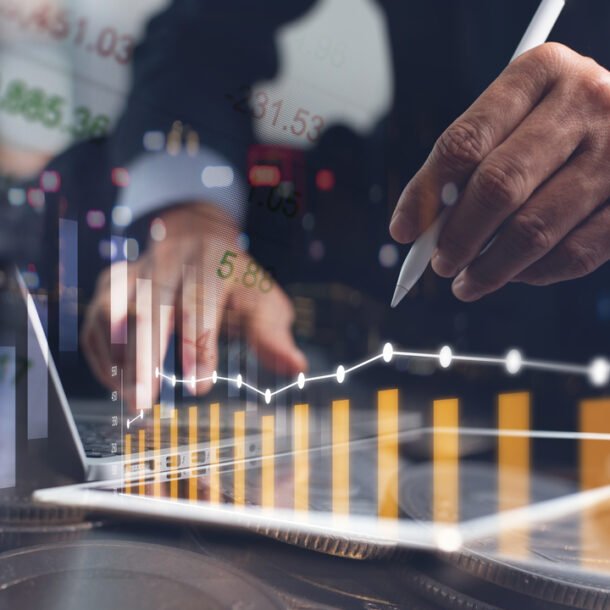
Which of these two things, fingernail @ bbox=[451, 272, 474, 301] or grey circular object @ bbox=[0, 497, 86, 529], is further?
grey circular object @ bbox=[0, 497, 86, 529]

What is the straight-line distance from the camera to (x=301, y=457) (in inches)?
19.4

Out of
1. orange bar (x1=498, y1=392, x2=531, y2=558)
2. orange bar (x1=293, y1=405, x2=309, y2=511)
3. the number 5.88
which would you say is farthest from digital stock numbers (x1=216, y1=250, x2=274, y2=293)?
orange bar (x1=498, y1=392, x2=531, y2=558)

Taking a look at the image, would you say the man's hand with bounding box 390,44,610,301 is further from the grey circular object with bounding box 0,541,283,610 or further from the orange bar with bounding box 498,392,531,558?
the grey circular object with bounding box 0,541,283,610

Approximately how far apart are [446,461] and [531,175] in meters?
0.23

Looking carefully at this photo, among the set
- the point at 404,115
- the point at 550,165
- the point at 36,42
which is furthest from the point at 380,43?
the point at 36,42

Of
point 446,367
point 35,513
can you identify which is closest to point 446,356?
point 446,367

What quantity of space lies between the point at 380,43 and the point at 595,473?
0.37m

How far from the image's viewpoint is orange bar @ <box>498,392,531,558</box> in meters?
0.42

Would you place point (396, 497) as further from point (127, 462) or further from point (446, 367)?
point (127, 462)

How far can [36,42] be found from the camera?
0.54m

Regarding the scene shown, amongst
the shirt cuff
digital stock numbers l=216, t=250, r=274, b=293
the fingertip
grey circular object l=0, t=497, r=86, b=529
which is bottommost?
grey circular object l=0, t=497, r=86, b=529

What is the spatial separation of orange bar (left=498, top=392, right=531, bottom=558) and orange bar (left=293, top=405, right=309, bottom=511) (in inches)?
6.2

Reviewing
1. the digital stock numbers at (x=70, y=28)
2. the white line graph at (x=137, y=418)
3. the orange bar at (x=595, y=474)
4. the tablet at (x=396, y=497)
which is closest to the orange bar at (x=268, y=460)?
the tablet at (x=396, y=497)

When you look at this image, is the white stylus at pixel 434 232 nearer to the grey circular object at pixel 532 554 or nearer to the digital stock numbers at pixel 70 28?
the grey circular object at pixel 532 554
